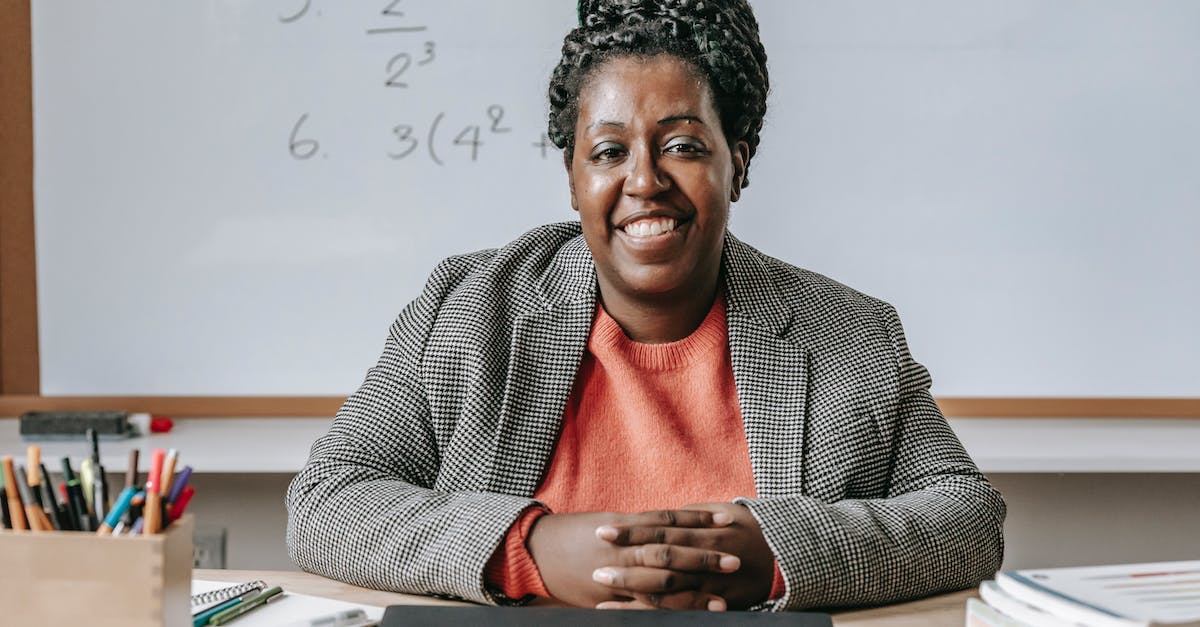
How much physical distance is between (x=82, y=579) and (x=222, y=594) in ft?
1.08

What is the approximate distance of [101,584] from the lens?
708mm

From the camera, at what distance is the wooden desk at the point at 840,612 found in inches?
41.5

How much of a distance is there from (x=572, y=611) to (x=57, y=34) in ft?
6.02

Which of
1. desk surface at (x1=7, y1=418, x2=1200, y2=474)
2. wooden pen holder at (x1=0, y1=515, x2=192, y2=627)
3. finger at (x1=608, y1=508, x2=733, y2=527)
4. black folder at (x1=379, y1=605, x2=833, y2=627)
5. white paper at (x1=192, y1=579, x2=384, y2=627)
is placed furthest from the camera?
desk surface at (x1=7, y1=418, x2=1200, y2=474)

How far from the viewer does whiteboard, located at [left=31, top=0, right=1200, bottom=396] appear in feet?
7.13

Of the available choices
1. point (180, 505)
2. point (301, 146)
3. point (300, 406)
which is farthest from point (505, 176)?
point (180, 505)

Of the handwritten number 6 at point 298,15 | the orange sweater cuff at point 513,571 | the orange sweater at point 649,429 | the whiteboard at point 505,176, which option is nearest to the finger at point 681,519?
the orange sweater cuff at point 513,571

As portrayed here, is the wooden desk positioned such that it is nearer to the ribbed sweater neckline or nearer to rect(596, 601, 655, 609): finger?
rect(596, 601, 655, 609): finger

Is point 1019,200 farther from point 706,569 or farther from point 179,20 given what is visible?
point 179,20

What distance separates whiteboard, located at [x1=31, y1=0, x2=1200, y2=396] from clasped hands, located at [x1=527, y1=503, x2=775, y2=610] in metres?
1.19

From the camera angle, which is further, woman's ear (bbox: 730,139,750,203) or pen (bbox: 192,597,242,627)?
woman's ear (bbox: 730,139,750,203)

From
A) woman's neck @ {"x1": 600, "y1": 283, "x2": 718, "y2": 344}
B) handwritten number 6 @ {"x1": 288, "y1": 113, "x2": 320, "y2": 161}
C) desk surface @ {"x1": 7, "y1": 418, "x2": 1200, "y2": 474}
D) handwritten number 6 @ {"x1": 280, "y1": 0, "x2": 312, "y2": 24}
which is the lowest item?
desk surface @ {"x1": 7, "y1": 418, "x2": 1200, "y2": 474}

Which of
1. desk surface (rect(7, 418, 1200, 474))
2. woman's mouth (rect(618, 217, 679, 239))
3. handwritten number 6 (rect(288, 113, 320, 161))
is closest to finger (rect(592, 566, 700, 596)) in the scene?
woman's mouth (rect(618, 217, 679, 239))

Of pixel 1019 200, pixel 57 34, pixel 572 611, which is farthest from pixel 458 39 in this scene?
pixel 572 611
